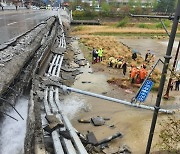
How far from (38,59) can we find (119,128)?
5405 mm

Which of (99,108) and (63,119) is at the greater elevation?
(63,119)

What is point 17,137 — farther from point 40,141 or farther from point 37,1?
point 37,1

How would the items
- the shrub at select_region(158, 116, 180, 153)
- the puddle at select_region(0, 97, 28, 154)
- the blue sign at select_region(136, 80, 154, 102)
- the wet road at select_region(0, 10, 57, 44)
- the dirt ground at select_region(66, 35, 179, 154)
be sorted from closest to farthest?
the shrub at select_region(158, 116, 180, 153), the puddle at select_region(0, 97, 28, 154), the blue sign at select_region(136, 80, 154, 102), the dirt ground at select_region(66, 35, 179, 154), the wet road at select_region(0, 10, 57, 44)

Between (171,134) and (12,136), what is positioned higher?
(171,134)

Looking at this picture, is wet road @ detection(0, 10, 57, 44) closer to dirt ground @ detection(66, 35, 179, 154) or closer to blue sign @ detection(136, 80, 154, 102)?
dirt ground @ detection(66, 35, 179, 154)

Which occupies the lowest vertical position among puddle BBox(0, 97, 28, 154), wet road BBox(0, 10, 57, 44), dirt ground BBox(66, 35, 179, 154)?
dirt ground BBox(66, 35, 179, 154)

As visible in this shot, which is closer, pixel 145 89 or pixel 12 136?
pixel 12 136

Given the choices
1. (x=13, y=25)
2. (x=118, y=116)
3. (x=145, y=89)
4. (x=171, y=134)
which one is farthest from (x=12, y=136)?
(x=13, y=25)

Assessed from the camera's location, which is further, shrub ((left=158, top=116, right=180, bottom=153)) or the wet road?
the wet road

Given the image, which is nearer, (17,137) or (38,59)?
(17,137)

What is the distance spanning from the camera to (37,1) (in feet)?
363

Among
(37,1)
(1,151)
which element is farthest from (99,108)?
(37,1)

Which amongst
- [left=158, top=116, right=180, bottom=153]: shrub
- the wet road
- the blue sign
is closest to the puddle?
[left=158, top=116, right=180, bottom=153]: shrub

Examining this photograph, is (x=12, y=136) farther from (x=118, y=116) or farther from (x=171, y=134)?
(x=118, y=116)
